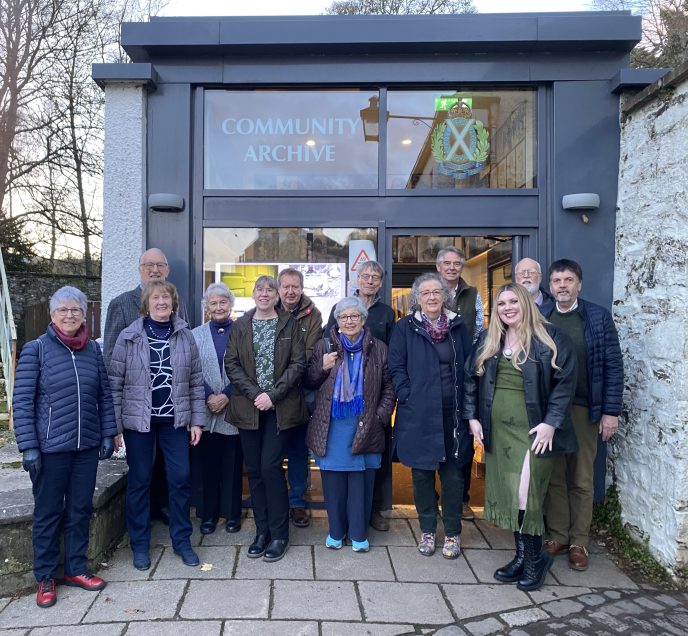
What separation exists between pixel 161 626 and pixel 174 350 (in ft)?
5.01

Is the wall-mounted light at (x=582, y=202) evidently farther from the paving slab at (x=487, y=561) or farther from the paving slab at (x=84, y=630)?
the paving slab at (x=84, y=630)

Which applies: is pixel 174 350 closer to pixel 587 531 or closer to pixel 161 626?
pixel 161 626

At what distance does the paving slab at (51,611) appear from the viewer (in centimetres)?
283

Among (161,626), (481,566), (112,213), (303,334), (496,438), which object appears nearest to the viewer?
(161,626)

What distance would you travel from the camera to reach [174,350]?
3.42m

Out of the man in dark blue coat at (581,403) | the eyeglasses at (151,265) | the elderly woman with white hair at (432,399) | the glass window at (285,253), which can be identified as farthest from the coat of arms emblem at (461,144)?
the eyeglasses at (151,265)

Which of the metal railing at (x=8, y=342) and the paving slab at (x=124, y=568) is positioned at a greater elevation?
the metal railing at (x=8, y=342)

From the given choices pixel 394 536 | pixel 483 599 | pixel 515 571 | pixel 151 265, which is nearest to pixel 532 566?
pixel 515 571

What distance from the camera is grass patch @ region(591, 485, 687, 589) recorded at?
11.2ft

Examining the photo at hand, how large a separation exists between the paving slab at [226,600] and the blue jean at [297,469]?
99 cm

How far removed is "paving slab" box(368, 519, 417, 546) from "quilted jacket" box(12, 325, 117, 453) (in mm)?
2042

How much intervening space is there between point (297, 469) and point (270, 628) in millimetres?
1551

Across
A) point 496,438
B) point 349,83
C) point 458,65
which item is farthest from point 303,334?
point 458,65

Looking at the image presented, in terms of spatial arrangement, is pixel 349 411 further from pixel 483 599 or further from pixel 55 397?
pixel 55 397
